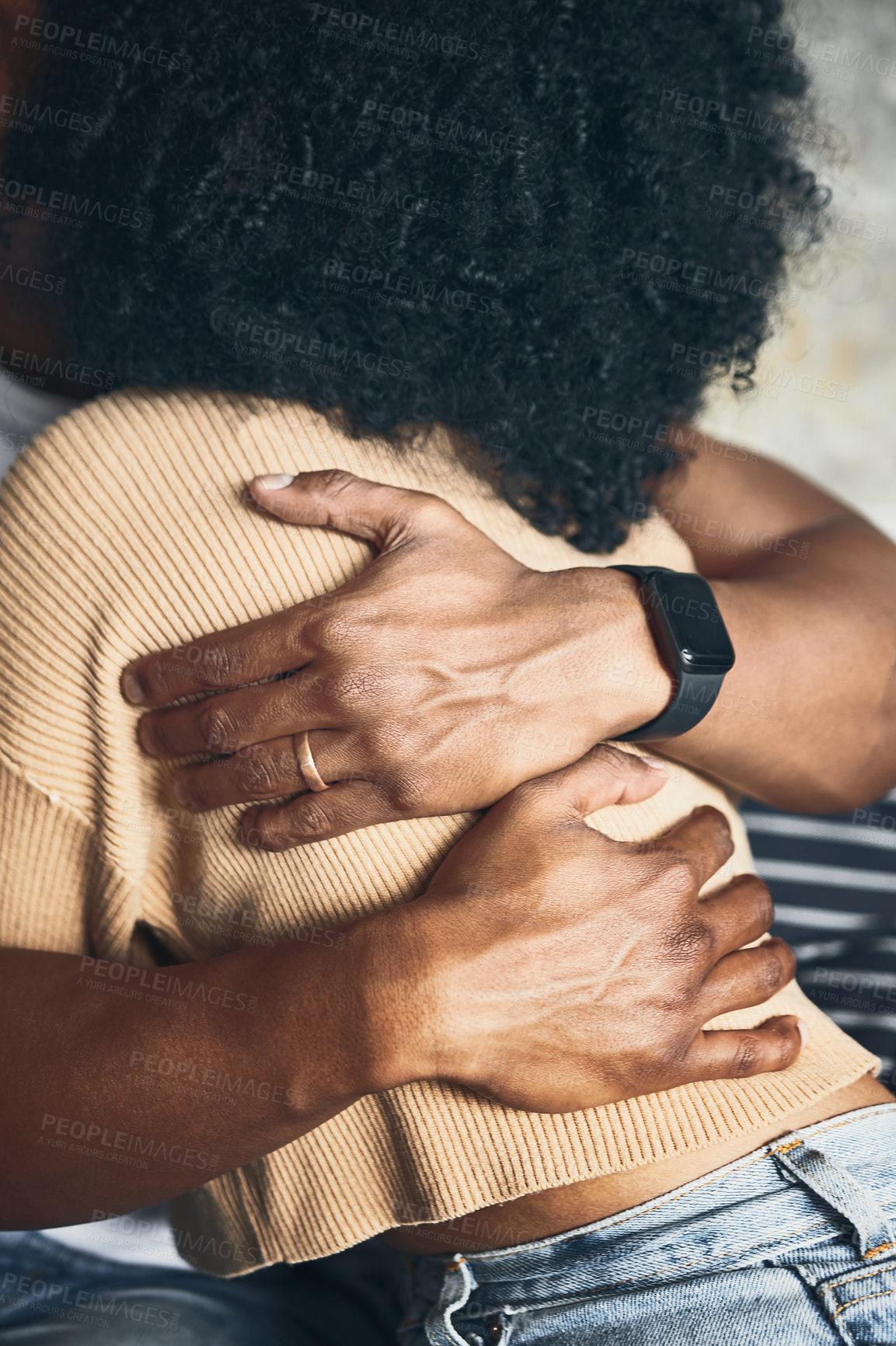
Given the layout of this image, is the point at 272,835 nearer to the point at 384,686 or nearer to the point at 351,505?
the point at 384,686

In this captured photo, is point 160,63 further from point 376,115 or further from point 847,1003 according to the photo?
point 847,1003

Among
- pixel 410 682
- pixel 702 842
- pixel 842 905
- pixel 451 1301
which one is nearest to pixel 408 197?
pixel 410 682

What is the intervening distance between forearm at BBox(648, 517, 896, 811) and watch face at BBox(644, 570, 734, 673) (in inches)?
3.5

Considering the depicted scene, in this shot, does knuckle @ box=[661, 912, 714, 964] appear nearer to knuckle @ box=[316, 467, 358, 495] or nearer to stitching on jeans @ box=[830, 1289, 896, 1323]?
stitching on jeans @ box=[830, 1289, 896, 1323]

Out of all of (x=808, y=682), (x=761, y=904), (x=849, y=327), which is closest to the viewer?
(x=761, y=904)

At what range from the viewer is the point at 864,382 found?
2.19m

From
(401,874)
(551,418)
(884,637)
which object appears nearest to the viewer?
(401,874)

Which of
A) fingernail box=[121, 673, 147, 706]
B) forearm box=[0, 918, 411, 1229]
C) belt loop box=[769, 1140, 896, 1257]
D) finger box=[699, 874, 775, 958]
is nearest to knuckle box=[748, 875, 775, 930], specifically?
finger box=[699, 874, 775, 958]

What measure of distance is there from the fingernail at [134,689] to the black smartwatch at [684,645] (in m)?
0.46

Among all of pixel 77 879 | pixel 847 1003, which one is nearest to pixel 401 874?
pixel 77 879

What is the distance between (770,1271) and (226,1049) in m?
0.52

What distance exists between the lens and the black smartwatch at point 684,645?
2.83 feet

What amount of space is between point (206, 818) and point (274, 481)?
321 millimetres

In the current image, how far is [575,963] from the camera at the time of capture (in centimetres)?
77
